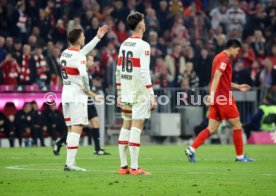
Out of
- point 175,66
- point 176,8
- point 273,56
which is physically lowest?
point 175,66

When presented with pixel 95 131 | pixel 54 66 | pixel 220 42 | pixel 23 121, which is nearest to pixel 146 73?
pixel 95 131

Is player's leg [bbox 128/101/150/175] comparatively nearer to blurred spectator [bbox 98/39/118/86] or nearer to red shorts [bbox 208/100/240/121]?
red shorts [bbox 208/100/240/121]

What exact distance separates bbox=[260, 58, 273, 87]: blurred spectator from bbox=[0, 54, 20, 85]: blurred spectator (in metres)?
8.69

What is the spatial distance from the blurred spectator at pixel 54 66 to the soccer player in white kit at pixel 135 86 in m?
13.5

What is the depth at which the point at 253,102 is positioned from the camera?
31.6 metres

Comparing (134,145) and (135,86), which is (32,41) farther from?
(134,145)

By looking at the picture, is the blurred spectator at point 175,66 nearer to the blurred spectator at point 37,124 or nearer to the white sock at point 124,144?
the blurred spectator at point 37,124

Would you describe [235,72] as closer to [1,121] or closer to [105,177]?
[1,121]

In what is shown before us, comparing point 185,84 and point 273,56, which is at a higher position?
point 273,56

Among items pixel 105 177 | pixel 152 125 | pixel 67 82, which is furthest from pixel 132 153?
pixel 152 125

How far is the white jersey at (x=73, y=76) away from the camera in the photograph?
16188mm

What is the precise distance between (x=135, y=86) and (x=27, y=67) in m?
13.2

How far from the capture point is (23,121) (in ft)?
91.8

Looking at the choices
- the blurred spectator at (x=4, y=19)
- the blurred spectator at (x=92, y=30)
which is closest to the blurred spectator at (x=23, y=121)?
the blurred spectator at (x=4, y=19)
